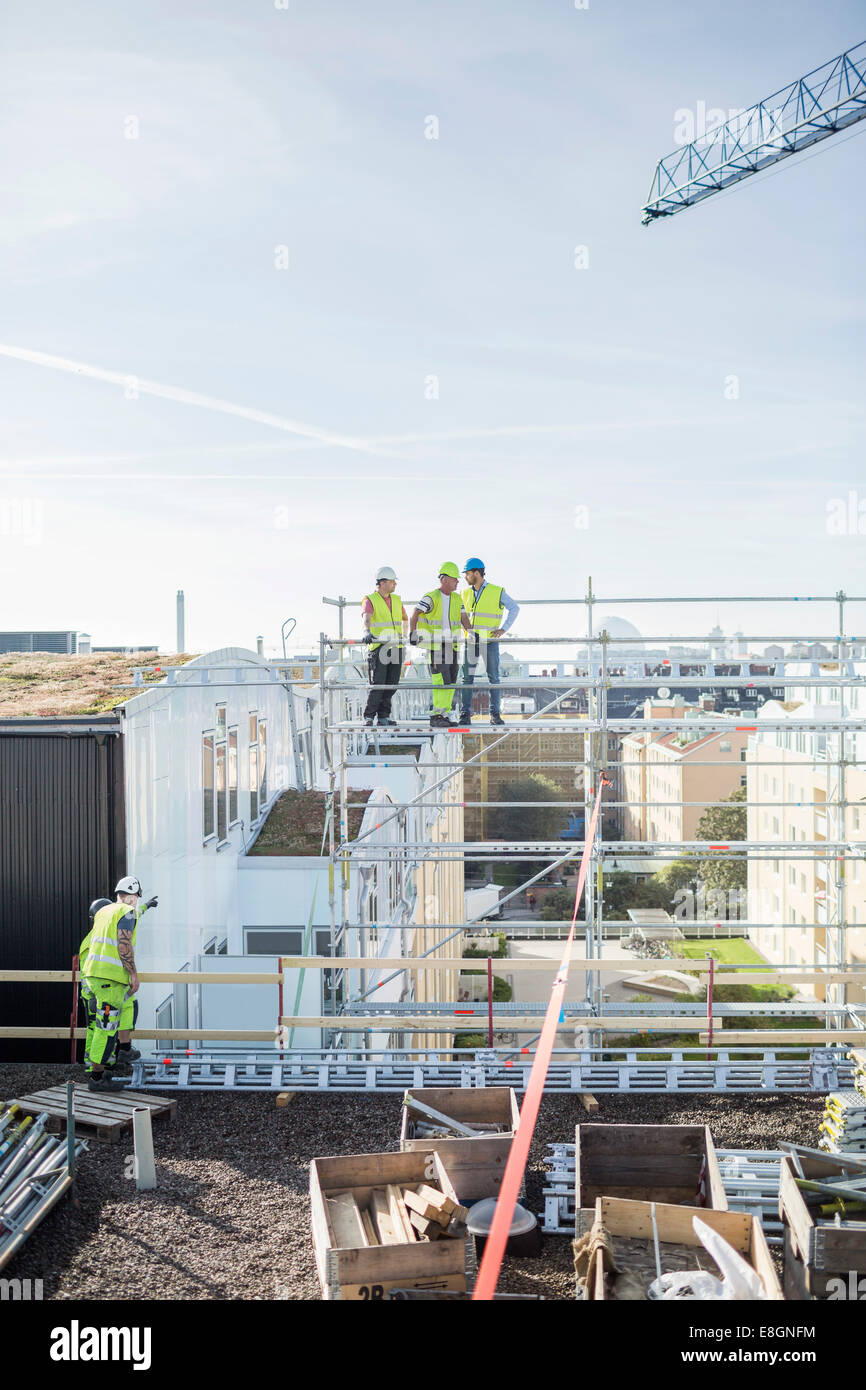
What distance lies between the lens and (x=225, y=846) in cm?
1480

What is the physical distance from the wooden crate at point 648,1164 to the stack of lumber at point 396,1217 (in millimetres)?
1126

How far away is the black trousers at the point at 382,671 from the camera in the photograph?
12.2m

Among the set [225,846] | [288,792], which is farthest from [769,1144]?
[288,792]

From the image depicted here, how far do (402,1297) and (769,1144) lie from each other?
3912mm

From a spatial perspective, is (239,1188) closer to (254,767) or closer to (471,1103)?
(471,1103)

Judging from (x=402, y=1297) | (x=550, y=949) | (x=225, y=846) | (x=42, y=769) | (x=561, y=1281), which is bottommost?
(x=550, y=949)

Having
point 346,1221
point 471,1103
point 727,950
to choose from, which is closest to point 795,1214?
point 346,1221

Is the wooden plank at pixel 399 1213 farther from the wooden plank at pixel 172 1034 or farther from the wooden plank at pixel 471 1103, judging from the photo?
the wooden plank at pixel 172 1034

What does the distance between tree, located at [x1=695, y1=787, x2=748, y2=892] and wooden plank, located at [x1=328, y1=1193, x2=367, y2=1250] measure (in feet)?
138

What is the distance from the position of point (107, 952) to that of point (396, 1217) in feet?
12.8

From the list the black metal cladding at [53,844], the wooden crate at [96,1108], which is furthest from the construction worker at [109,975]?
the black metal cladding at [53,844]

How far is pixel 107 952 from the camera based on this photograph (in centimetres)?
923

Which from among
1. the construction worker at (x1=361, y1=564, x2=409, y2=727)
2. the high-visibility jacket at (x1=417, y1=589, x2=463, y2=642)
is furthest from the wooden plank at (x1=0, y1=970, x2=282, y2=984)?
the high-visibility jacket at (x1=417, y1=589, x2=463, y2=642)
